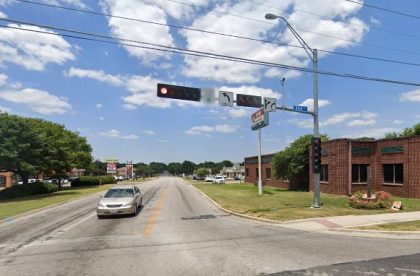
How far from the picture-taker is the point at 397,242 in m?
11.8

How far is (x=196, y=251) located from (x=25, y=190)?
38.1 m

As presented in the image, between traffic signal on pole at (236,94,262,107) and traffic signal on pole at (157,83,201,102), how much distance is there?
2346 mm

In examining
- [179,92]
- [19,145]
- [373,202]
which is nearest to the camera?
[179,92]

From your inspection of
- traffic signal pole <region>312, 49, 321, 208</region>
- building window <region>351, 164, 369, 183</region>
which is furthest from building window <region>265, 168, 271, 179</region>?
traffic signal pole <region>312, 49, 321, 208</region>

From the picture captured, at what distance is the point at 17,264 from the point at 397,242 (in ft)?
33.0

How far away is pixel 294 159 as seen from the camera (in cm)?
4128

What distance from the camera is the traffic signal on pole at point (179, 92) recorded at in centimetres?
1841

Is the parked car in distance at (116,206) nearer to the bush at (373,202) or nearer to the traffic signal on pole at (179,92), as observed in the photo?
the traffic signal on pole at (179,92)

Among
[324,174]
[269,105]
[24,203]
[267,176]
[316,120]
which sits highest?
[269,105]

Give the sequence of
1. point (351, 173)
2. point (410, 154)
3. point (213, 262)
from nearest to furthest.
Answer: point (213, 262)
point (410, 154)
point (351, 173)

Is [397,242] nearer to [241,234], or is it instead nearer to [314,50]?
[241,234]

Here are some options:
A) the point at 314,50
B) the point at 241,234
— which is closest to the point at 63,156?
the point at 314,50

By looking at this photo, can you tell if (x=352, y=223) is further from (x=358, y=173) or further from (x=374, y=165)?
(x=358, y=173)

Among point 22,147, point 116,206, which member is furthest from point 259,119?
point 22,147
